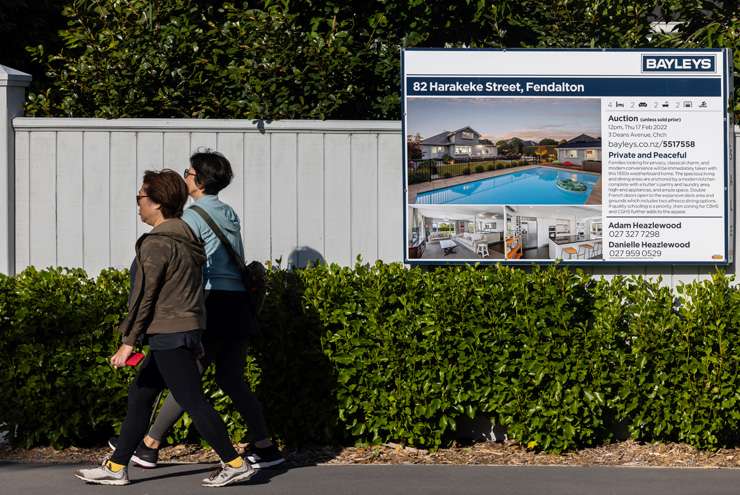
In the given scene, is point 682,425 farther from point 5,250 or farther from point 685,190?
point 5,250

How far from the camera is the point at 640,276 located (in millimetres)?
7469

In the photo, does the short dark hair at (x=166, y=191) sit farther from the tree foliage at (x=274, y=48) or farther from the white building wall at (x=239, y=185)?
the tree foliage at (x=274, y=48)

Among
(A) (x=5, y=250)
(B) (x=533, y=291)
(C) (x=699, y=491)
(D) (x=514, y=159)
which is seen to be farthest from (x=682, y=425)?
(A) (x=5, y=250)

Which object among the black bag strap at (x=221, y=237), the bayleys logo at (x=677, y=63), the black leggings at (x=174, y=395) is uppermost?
the bayleys logo at (x=677, y=63)

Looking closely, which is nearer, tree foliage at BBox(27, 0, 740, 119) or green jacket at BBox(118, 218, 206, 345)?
green jacket at BBox(118, 218, 206, 345)

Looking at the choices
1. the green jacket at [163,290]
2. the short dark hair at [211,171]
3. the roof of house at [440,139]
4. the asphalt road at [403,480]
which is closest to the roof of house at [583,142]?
the roof of house at [440,139]

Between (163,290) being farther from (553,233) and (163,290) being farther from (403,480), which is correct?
(553,233)

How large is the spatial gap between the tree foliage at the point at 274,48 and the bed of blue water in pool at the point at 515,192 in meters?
1.07

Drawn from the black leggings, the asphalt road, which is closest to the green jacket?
the black leggings

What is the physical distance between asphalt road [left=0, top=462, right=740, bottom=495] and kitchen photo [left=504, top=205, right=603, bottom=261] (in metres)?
1.35

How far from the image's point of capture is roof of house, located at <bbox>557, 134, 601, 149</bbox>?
7746mm

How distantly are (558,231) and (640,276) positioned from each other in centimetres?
59

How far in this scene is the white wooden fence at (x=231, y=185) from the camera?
7828mm

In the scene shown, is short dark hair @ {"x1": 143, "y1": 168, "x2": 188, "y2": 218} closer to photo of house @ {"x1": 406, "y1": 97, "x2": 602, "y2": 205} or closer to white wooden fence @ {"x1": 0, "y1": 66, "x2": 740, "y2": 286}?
white wooden fence @ {"x1": 0, "y1": 66, "x2": 740, "y2": 286}
